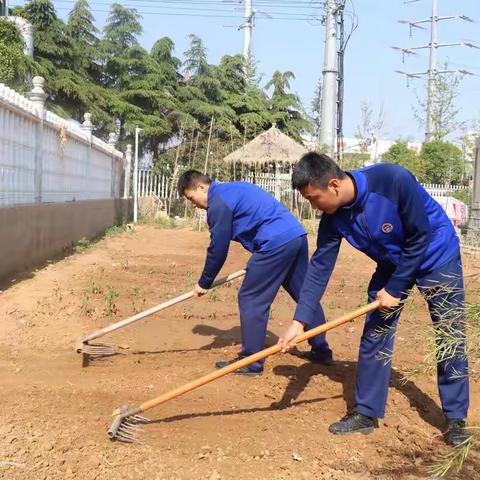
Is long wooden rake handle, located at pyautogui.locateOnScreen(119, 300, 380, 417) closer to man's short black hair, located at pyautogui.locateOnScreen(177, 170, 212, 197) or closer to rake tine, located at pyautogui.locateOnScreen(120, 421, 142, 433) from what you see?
rake tine, located at pyautogui.locateOnScreen(120, 421, 142, 433)

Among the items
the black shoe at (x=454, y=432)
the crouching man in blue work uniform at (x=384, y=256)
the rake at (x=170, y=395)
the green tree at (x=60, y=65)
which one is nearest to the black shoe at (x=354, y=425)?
the crouching man in blue work uniform at (x=384, y=256)

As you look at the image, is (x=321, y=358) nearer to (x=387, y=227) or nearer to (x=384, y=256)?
(x=384, y=256)

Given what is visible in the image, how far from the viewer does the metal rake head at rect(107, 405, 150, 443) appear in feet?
9.70

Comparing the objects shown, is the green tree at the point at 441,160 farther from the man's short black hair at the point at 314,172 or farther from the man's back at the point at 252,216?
the man's short black hair at the point at 314,172

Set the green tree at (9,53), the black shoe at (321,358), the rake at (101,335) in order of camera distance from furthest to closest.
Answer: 1. the green tree at (9,53)
2. the black shoe at (321,358)
3. the rake at (101,335)

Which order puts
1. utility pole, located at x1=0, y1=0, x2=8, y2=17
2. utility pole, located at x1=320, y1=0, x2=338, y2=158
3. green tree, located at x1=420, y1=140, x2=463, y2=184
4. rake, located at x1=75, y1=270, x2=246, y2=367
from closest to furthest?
1. rake, located at x1=75, y1=270, x2=246, y2=367
2. utility pole, located at x1=320, y1=0, x2=338, y2=158
3. utility pole, located at x1=0, y1=0, x2=8, y2=17
4. green tree, located at x1=420, y1=140, x2=463, y2=184

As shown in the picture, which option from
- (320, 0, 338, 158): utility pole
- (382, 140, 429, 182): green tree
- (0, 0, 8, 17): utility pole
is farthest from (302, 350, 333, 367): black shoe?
(382, 140, 429, 182): green tree

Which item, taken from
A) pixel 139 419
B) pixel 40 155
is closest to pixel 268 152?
pixel 40 155

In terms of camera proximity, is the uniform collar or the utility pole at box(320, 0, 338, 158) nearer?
the uniform collar

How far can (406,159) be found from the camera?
22766 mm

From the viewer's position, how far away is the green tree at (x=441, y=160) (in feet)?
89.9

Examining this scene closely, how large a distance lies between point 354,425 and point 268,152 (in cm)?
1419

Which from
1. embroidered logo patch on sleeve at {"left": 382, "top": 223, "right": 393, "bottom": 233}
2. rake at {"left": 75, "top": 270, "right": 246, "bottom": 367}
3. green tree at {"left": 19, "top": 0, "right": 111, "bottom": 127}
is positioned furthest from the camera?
green tree at {"left": 19, "top": 0, "right": 111, "bottom": 127}

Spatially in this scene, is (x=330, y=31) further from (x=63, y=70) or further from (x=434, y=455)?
(x=434, y=455)
